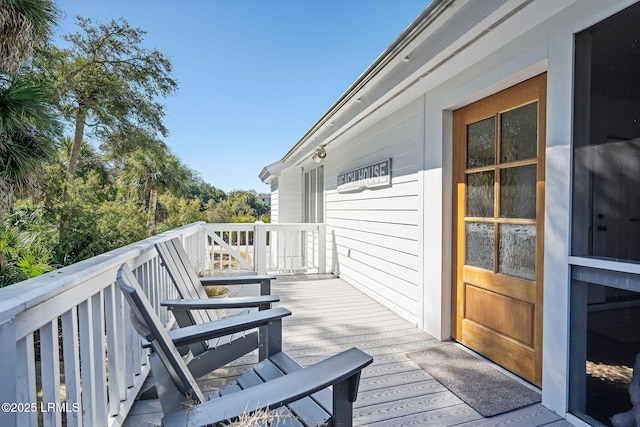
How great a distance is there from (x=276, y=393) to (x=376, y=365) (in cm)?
179

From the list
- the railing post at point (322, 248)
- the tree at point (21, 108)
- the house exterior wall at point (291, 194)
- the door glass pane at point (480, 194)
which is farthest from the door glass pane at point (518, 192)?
the house exterior wall at point (291, 194)

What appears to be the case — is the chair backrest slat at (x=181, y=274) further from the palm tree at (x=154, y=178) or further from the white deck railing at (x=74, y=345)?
the palm tree at (x=154, y=178)

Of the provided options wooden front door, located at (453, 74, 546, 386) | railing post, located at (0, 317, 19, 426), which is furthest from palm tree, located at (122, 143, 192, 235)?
railing post, located at (0, 317, 19, 426)

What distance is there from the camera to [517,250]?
94.6 inches

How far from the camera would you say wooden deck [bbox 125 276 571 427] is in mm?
1954

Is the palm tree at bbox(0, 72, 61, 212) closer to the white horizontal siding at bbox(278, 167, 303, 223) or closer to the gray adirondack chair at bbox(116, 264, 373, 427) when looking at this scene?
the gray adirondack chair at bbox(116, 264, 373, 427)

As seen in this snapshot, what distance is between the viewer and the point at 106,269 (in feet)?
5.32

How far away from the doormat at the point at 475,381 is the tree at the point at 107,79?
10197 mm

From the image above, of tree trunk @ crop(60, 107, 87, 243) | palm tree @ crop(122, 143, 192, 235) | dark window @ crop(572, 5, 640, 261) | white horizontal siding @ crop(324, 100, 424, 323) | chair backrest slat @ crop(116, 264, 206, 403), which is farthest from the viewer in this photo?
palm tree @ crop(122, 143, 192, 235)

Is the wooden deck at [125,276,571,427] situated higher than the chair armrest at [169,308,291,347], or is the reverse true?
the chair armrest at [169,308,291,347]

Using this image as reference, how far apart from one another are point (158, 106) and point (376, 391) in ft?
38.2

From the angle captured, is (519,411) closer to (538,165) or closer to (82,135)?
(538,165)

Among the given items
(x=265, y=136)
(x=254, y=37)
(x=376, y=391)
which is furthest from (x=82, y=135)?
(x=265, y=136)

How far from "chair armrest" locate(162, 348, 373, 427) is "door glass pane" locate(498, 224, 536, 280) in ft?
5.50
